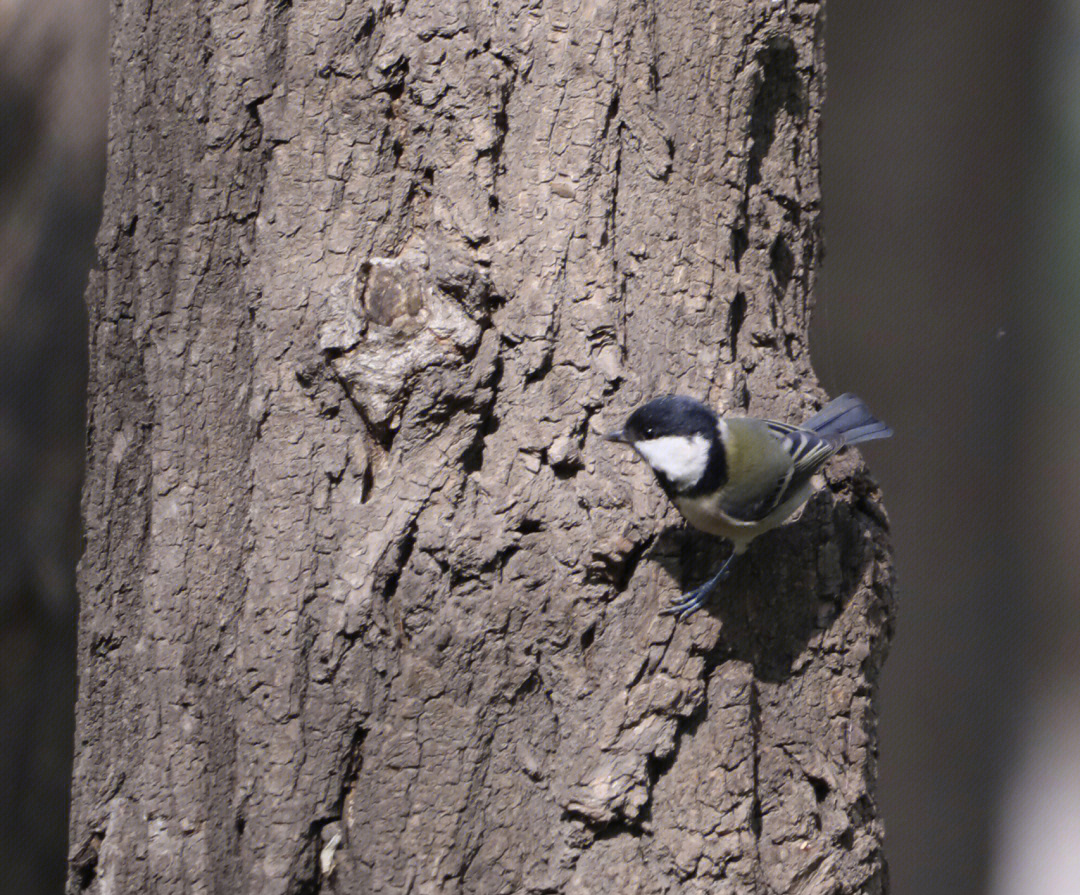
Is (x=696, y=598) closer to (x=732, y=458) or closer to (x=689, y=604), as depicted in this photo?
(x=689, y=604)

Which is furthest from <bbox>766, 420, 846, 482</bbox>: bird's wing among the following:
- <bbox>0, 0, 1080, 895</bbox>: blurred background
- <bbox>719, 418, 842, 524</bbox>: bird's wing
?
<bbox>0, 0, 1080, 895</bbox>: blurred background

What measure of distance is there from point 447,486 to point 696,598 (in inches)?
14.0

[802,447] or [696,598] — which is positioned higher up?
[802,447]

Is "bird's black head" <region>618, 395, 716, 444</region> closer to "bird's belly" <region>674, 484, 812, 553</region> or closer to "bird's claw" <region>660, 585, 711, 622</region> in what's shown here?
"bird's belly" <region>674, 484, 812, 553</region>

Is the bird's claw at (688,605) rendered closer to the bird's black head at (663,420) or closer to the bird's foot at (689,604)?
the bird's foot at (689,604)

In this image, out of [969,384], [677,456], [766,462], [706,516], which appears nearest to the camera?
[677,456]

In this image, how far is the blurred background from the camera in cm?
276

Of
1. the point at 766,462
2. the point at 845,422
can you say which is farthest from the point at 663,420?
the point at 845,422

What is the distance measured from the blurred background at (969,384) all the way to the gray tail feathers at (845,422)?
1224mm

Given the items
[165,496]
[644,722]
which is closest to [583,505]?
[644,722]

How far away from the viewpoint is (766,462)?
54.5 inches

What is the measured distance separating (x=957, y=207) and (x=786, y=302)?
1.67 meters

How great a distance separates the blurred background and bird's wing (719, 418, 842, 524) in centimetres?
136

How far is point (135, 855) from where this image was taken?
1300 mm
